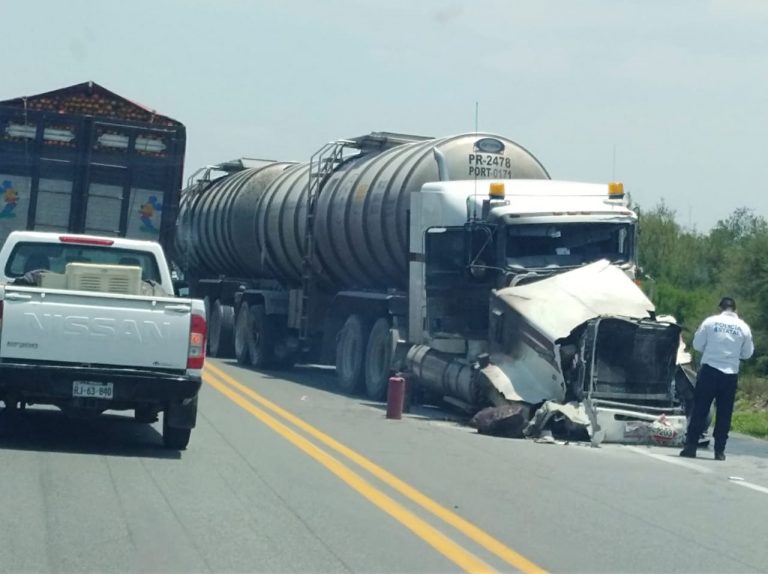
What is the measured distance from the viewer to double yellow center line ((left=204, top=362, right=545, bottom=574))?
28.3ft

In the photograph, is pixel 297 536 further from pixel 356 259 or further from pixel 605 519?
pixel 356 259

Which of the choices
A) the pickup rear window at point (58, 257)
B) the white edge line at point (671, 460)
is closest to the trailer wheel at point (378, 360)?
the white edge line at point (671, 460)

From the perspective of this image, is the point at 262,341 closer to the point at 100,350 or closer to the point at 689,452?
the point at 689,452

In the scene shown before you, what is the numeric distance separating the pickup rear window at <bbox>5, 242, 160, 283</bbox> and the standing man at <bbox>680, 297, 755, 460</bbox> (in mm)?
5964

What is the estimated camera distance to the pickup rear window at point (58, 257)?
13.8 metres

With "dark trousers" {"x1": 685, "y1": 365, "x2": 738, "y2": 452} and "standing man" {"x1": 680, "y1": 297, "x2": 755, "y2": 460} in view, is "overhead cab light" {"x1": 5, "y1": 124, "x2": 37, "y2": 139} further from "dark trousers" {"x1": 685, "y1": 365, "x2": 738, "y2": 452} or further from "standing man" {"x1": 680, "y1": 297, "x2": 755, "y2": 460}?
"dark trousers" {"x1": 685, "y1": 365, "x2": 738, "y2": 452}

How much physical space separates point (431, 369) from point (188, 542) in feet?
34.0

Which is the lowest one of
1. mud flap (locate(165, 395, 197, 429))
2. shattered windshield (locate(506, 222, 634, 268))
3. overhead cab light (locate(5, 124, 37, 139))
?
mud flap (locate(165, 395, 197, 429))

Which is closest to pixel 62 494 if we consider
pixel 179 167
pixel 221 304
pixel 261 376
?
pixel 179 167

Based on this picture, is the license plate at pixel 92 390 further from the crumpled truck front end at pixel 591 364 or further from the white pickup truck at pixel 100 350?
the crumpled truck front end at pixel 591 364

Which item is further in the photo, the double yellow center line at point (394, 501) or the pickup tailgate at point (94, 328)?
the pickup tailgate at point (94, 328)

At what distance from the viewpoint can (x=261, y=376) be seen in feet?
81.0

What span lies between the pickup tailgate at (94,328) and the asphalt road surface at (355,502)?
889 mm

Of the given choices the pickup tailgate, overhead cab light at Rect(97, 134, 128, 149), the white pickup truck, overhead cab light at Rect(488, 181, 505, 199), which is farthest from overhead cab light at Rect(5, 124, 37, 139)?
the pickup tailgate
